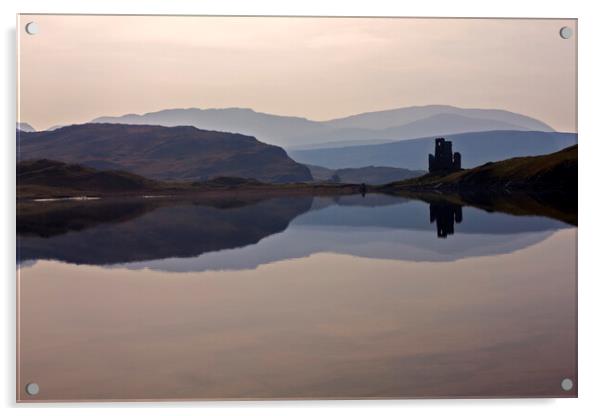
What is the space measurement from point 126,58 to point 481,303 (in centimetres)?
207

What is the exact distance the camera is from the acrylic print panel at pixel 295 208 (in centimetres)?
331

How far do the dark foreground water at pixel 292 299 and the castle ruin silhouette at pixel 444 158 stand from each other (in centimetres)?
19

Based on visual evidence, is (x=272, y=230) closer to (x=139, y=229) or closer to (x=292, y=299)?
(x=292, y=299)

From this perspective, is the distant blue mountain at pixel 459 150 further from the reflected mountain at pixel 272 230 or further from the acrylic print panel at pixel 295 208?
the reflected mountain at pixel 272 230

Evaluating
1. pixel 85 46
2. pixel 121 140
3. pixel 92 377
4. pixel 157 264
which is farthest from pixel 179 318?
pixel 85 46

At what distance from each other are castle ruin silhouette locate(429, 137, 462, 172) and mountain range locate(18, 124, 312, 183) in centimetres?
61

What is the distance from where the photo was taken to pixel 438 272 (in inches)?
135

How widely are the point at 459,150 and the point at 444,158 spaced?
82mm

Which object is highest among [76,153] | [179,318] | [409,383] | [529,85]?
[529,85]

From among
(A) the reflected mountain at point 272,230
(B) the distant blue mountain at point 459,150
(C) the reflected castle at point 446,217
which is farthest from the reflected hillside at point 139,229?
(C) the reflected castle at point 446,217

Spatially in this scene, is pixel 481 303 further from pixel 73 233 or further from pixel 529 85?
pixel 73 233

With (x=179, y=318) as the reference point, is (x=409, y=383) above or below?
below

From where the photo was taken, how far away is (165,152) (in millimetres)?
3371

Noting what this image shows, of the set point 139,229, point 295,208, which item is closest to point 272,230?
point 295,208
